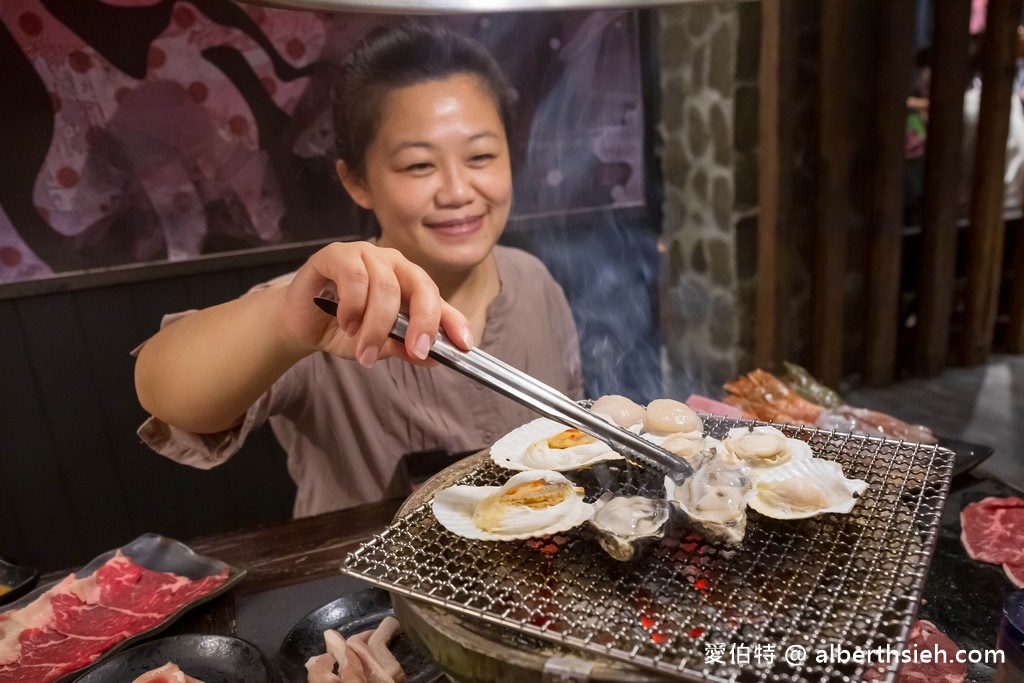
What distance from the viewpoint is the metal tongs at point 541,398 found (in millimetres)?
1374

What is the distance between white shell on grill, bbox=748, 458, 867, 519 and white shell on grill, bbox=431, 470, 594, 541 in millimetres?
351

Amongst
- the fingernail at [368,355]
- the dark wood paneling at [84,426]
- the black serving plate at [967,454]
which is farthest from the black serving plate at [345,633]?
the dark wood paneling at [84,426]

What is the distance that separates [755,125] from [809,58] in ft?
1.93

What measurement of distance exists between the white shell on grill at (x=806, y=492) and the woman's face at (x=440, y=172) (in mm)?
1635

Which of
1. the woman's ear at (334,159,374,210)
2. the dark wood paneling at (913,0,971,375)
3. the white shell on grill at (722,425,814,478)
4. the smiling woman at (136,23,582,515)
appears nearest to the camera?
the white shell on grill at (722,425,814,478)

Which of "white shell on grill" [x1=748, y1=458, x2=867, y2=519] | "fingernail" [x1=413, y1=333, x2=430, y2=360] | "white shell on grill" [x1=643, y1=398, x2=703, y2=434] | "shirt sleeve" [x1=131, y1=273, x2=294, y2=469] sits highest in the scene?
"fingernail" [x1=413, y1=333, x2=430, y2=360]

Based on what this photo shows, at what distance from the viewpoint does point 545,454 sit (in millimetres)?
1601

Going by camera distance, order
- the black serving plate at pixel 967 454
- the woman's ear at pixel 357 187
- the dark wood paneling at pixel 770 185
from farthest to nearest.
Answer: the dark wood paneling at pixel 770 185 < the woman's ear at pixel 357 187 < the black serving plate at pixel 967 454

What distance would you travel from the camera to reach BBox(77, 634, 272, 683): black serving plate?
1664mm

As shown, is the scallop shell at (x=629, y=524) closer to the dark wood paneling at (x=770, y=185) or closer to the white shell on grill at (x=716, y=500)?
the white shell on grill at (x=716, y=500)

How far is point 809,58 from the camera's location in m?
4.88

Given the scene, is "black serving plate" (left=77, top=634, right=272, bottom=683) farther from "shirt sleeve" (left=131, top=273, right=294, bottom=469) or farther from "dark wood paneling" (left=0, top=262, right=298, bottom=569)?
"dark wood paneling" (left=0, top=262, right=298, bottom=569)

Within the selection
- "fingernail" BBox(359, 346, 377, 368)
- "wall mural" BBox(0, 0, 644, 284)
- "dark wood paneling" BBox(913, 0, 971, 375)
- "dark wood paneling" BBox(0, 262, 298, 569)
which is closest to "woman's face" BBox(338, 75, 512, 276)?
"wall mural" BBox(0, 0, 644, 284)

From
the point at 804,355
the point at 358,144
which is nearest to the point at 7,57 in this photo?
the point at 358,144
